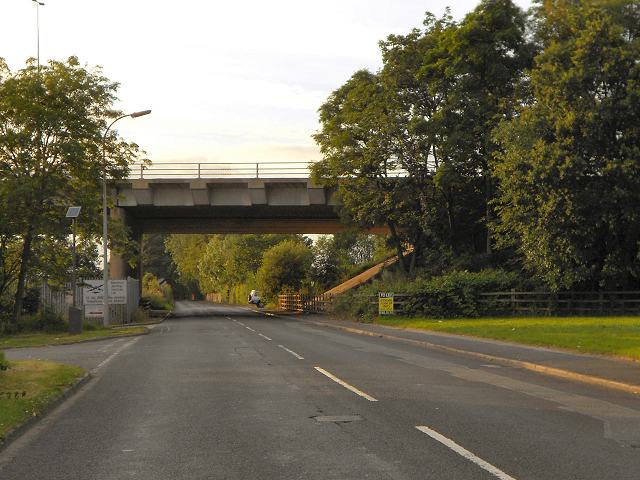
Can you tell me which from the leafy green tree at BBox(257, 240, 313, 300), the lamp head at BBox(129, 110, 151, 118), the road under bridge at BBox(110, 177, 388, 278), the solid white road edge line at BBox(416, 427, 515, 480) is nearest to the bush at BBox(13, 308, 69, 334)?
the road under bridge at BBox(110, 177, 388, 278)

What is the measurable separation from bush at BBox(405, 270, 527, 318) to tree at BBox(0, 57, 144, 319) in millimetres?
16166

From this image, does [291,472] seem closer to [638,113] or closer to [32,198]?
[32,198]

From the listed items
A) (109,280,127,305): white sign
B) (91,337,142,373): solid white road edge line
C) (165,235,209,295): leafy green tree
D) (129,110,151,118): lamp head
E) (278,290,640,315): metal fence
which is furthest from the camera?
(165,235,209,295): leafy green tree

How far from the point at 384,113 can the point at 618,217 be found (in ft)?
46.7

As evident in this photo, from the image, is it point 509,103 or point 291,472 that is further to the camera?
point 509,103

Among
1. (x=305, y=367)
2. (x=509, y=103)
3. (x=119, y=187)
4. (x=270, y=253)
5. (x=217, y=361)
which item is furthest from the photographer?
(x=270, y=253)

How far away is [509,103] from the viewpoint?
104 feet

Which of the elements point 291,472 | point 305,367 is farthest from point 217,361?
point 291,472

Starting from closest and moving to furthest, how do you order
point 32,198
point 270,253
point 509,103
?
point 32,198
point 509,103
point 270,253

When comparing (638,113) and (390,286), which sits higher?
(638,113)

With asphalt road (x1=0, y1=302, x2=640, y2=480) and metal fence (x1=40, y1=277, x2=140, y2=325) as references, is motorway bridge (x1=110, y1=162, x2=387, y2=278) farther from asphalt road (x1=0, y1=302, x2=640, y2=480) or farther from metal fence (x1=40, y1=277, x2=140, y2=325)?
asphalt road (x1=0, y1=302, x2=640, y2=480)

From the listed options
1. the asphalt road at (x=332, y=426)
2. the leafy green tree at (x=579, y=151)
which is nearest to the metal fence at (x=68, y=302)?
the asphalt road at (x=332, y=426)

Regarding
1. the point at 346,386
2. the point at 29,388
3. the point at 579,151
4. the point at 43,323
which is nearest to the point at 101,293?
the point at 43,323

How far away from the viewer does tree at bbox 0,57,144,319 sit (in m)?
25.4
